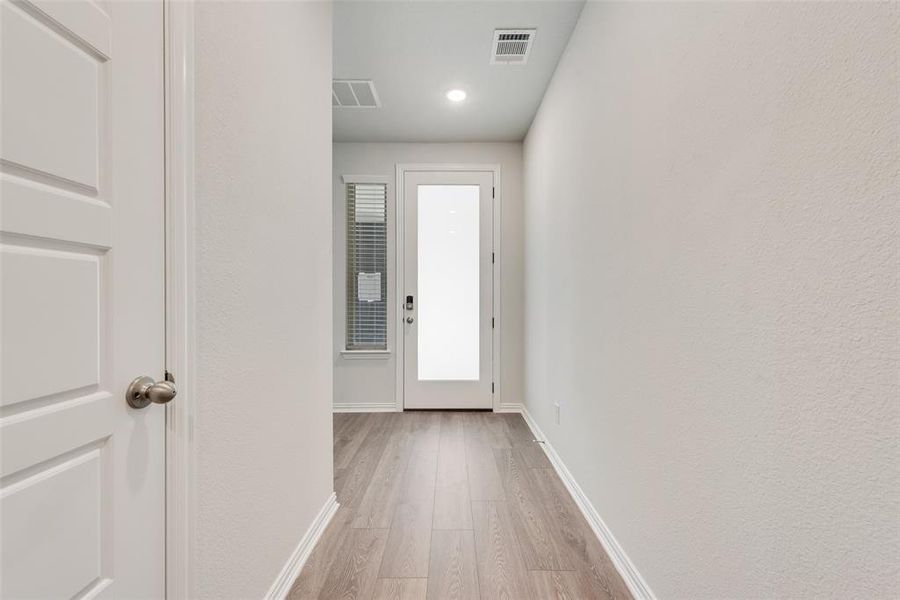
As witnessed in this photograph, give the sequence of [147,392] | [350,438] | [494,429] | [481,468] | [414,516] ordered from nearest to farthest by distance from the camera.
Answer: [147,392] < [414,516] < [481,468] < [350,438] < [494,429]

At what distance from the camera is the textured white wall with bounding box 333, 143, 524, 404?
406 centimetres

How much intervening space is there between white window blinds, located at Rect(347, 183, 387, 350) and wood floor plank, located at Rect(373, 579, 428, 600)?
2590mm

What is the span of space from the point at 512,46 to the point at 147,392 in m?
2.53

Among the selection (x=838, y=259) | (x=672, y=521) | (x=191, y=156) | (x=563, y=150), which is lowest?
(x=672, y=521)

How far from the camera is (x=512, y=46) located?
252cm

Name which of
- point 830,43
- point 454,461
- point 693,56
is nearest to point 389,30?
point 693,56

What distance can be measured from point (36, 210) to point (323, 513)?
1700 mm

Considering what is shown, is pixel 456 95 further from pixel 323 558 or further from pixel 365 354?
pixel 323 558

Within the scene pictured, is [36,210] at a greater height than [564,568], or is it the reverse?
[36,210]

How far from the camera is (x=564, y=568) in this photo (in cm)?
168

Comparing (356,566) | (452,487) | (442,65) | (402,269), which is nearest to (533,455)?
(452,487)

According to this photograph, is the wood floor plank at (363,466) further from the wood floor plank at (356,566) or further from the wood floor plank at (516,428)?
the wood floor plank at (516,428)

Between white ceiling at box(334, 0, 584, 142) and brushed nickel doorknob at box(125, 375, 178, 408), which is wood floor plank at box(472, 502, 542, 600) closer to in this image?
brushed nickel doorknob at box(125, 375, 178, 408)

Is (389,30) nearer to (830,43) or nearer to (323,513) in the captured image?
(830,43)
